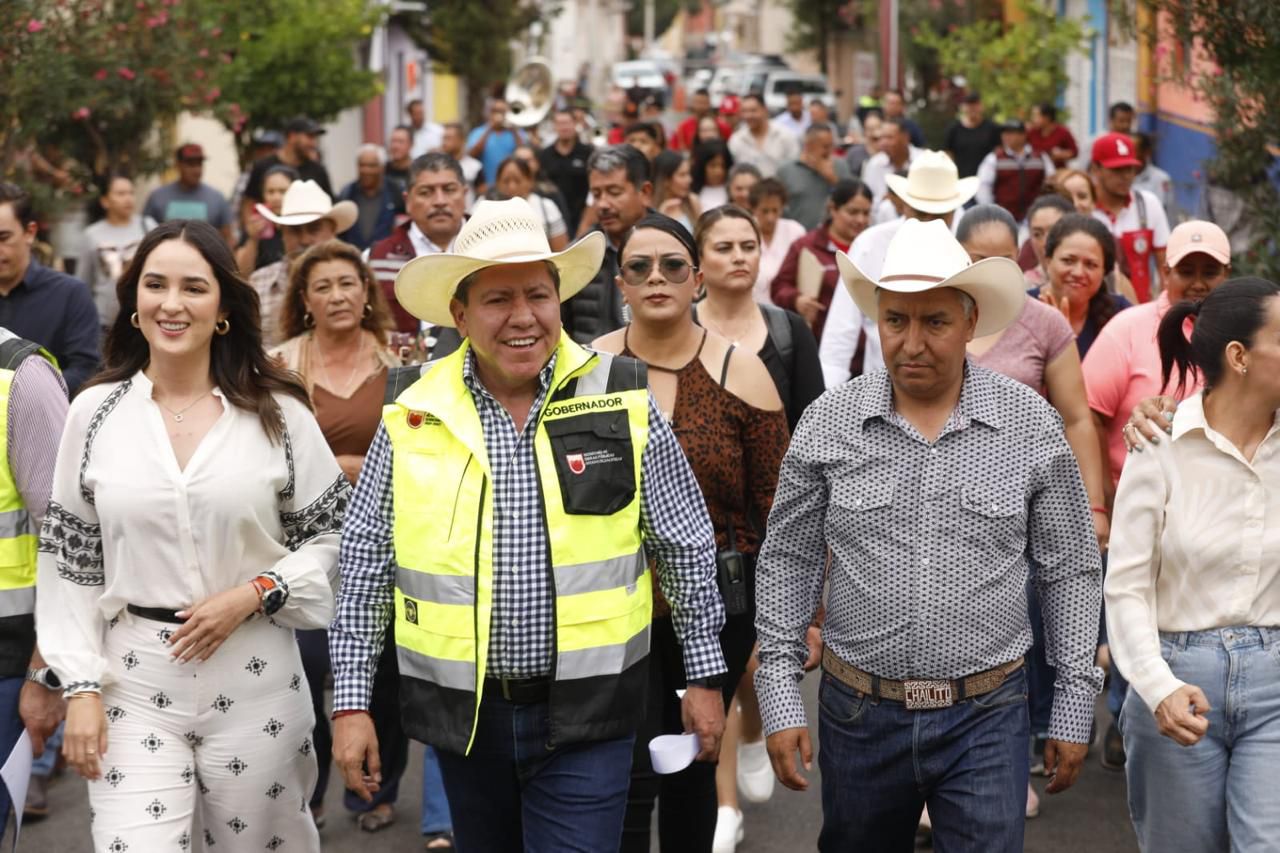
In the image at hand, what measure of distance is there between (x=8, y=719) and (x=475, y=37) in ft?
109

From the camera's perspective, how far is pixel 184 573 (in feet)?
15.1

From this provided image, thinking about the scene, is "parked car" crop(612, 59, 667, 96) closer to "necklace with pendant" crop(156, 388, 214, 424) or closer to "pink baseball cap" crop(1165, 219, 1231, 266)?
"pink baseball cap" crop(1165, 219, 1231, 266)

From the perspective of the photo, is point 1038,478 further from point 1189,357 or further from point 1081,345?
point 1081,345

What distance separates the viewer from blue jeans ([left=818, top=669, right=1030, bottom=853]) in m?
4.39

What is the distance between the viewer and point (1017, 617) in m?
4.46

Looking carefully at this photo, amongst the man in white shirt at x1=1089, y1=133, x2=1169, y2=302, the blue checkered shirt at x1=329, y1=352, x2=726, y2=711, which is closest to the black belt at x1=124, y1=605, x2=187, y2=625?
the blue checkered shirt at x1=329, y1=352, x2=726, y2=711

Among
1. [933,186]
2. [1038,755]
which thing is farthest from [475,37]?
[1038,755]

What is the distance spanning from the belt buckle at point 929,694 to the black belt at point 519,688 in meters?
0.86

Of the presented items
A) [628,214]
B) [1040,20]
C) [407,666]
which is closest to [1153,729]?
[407,666]

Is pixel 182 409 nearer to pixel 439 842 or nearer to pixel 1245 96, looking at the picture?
pixel 439 842

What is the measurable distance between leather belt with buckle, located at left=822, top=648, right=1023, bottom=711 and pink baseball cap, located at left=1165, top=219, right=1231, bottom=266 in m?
2.82

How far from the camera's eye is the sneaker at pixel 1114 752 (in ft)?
24.7

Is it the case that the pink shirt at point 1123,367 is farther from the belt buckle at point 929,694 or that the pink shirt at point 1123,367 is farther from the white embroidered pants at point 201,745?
the white embroidered pants at point 201,745

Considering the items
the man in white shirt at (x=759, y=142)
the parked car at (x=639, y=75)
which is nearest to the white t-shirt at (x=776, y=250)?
the man in white shirt at (x=759, y=142)
